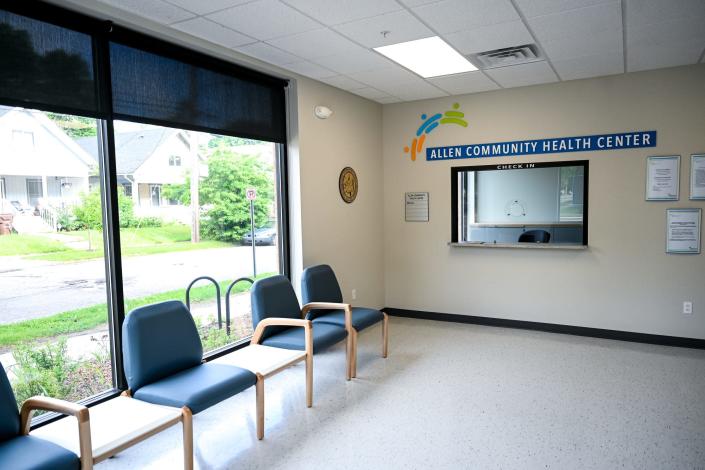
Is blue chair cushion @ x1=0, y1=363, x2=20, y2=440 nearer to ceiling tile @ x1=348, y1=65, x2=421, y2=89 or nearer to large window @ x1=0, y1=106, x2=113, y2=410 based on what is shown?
large window @ x1=0, y1=106, x2=113, y2=410

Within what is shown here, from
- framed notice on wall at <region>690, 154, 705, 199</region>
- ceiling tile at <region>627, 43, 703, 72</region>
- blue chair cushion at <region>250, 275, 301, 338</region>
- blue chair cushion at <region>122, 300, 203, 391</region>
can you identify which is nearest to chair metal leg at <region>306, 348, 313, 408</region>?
blue chair cushion at <region>250, 275, 301, 338</region>

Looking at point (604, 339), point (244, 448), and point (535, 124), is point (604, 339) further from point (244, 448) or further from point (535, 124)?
point (244, 448)

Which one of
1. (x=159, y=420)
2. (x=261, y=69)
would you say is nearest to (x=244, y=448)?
(x=159, y=420)

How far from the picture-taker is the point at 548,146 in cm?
516

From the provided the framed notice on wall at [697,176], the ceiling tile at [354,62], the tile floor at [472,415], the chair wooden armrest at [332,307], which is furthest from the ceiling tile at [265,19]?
the framed notice on wall at [697,176]

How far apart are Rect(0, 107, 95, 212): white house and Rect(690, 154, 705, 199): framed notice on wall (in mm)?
4986

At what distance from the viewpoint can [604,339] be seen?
16.4 feet

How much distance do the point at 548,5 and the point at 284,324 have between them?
2774 millimetres

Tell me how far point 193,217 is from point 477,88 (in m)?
3.24

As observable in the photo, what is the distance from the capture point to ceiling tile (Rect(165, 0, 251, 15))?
291cm

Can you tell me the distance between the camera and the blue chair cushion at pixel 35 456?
198 cm

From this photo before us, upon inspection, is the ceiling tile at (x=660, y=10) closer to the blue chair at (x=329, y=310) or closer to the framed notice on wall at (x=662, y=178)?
the framed notice on wall at (x=662, y=178)

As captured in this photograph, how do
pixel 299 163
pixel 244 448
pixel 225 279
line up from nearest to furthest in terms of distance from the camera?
pixel 244 448, pixel 225 279, pixel 299 163

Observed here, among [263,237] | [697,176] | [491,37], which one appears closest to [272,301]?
[263,237]
